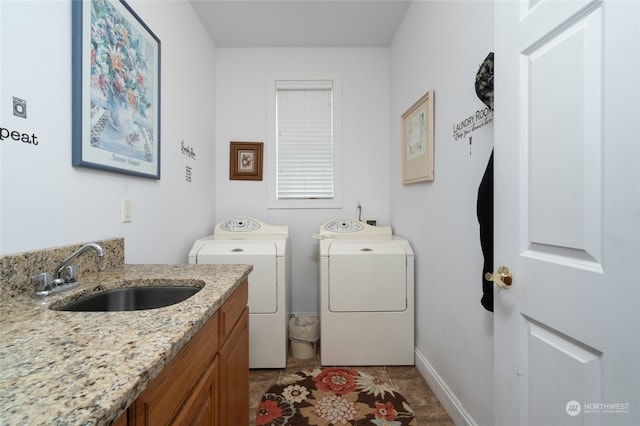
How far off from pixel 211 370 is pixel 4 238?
A: 0.76 metres

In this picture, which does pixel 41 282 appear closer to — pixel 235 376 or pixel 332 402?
pixel 235 376

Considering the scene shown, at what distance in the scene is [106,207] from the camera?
47.1 inches

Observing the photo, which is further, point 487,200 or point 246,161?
point 246,161

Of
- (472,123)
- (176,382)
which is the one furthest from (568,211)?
(176,382)

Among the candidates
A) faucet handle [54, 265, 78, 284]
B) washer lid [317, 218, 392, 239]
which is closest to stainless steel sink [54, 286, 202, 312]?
faucet handle [54, 265, 78, 284]

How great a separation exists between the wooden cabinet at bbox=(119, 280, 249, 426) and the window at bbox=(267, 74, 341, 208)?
1.47 m

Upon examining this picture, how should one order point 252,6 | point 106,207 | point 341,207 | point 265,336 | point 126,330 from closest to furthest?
point 126,330 → point 106,207 → point 265,336 → point 252,6 → point 341,207

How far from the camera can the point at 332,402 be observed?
157 centimetres

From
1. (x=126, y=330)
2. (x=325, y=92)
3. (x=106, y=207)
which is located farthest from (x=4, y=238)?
(x=325, y=92)

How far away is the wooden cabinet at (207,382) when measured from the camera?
0.53 metres

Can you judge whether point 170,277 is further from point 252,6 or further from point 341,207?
point 252,6

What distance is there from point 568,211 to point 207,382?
1.12 metres

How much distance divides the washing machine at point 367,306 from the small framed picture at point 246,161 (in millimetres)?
1129

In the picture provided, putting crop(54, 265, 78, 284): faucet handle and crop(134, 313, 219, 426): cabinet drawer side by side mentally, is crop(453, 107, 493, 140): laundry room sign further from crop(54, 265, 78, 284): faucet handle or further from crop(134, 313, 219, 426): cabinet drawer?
crop(54, 265, 78, 284): faucet handle
